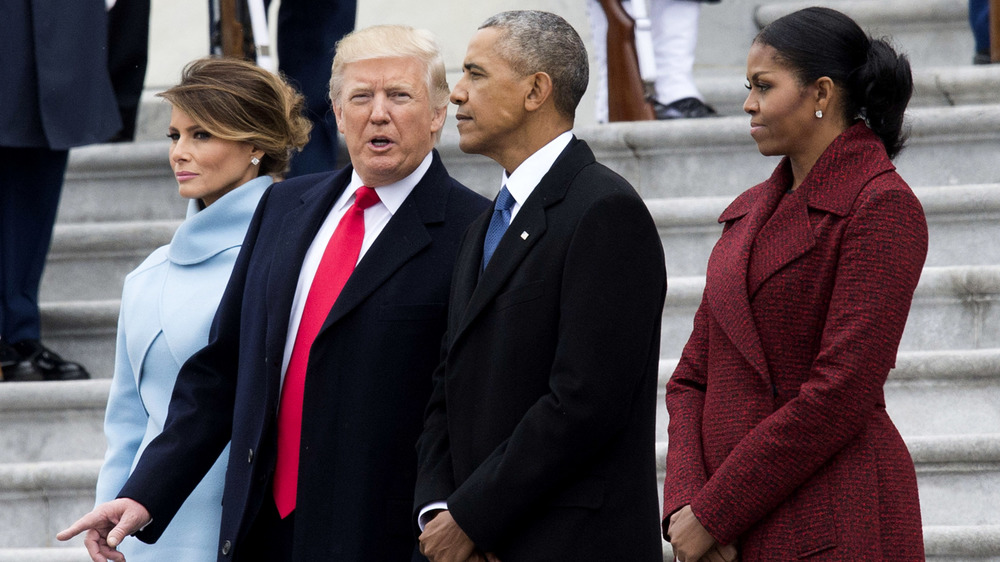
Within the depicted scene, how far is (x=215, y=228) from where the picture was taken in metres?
3.04

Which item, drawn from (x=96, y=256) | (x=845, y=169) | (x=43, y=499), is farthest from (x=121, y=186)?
(x=845, y=169)

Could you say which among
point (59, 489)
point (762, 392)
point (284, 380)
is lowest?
point (59, 489)

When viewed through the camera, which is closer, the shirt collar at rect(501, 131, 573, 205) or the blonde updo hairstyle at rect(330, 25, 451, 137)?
the shirt collar at rect(501, 131, 573, 205)

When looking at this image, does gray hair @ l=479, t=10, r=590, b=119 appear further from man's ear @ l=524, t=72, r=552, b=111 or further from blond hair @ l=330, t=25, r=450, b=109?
blond hair @ l=330, t=25, r=450, b=109

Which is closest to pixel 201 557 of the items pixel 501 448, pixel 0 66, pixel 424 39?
pixel 501 448

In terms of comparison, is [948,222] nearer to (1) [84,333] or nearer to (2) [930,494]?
(2) [930,494]

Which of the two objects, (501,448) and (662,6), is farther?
(662,6)

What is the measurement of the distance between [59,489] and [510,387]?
2186 millimetres

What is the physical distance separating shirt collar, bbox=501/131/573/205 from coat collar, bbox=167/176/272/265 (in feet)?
2.73

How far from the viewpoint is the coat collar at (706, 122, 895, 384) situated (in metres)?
2.27

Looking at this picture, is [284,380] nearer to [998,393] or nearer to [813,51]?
[813,51]

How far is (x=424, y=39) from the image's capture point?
2738 mm

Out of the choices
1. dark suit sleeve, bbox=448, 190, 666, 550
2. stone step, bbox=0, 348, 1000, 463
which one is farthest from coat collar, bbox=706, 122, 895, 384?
stone step, bbox=0, 348, 1000, 463

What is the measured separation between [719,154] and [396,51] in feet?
7.60
